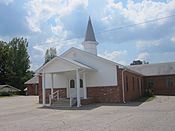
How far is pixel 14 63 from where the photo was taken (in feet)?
231

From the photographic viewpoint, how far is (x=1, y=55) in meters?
69.1

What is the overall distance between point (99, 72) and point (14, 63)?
48.6 metres

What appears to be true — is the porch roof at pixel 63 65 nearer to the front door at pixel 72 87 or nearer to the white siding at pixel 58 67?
the white siding at pixel 58 67

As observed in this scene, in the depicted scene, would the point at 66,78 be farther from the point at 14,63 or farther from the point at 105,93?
the point at 14,63

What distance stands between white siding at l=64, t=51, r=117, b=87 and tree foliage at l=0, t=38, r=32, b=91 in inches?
1737

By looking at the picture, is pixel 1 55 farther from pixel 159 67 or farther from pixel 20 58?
pixel 159 67

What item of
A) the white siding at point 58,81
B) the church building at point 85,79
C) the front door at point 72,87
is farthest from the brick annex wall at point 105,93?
the white siding at point 58,81

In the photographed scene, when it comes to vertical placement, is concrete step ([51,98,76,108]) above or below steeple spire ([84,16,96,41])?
below

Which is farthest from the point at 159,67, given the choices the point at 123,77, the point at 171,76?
the point at 123,77

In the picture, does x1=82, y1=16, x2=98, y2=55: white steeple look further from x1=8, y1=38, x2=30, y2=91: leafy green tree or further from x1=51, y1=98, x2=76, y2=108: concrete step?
x1=8, y1=38, x2=30, y2=91: leafy green tree

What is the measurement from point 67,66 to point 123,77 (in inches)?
221

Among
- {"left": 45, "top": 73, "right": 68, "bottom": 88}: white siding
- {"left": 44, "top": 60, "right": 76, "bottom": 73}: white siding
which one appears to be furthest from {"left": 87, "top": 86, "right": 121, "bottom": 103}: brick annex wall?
{"left": 44, "top": 60, "right": 76, "bottom": 73}: white siding

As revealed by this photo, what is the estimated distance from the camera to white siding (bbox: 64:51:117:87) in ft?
83.6

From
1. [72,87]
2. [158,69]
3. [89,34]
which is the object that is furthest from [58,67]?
[158,69]
